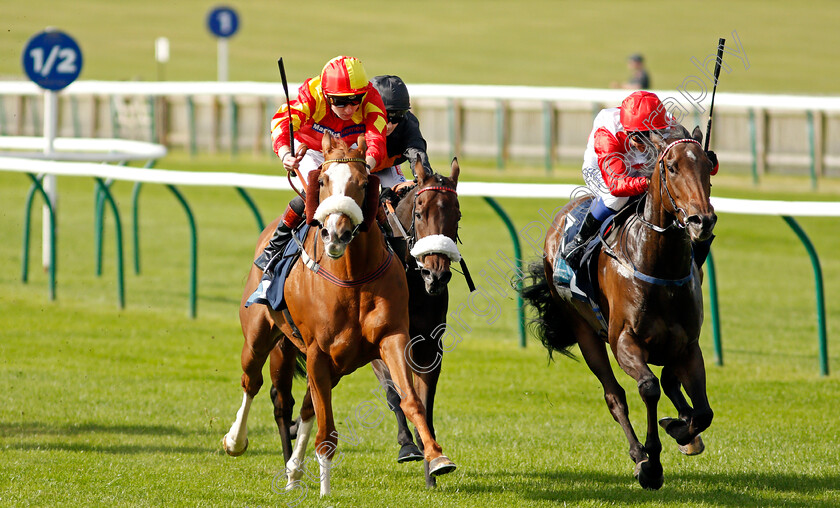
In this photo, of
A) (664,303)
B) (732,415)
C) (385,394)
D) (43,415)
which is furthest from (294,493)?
(732,415)

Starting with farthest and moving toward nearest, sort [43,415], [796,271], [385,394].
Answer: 1. [796,271]
2. [43,415]
3. [385,394]

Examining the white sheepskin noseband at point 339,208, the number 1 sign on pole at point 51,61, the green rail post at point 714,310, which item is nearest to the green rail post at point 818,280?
the green rail post at point 714,310

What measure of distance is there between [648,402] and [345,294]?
1.52 meters

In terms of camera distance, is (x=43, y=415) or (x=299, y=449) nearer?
(x=299, y=449)

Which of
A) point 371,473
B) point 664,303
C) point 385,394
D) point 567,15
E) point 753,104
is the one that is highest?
point 567,15

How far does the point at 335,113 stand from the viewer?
5758 millimetres

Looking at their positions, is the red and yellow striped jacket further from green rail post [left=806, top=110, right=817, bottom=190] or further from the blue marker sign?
the blue marker sign

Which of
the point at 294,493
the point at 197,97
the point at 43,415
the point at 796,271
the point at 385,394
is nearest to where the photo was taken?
the point at 294,493

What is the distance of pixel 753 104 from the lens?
13.7m

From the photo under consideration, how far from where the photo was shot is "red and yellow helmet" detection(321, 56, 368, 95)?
546 centimetres

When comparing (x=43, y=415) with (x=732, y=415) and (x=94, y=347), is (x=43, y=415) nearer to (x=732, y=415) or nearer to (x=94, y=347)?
Result: (x=94, y=347)

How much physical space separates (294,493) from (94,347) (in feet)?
14.1

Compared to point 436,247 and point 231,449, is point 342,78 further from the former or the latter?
point 231,449

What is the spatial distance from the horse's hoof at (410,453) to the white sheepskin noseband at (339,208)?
1393 millimetres
